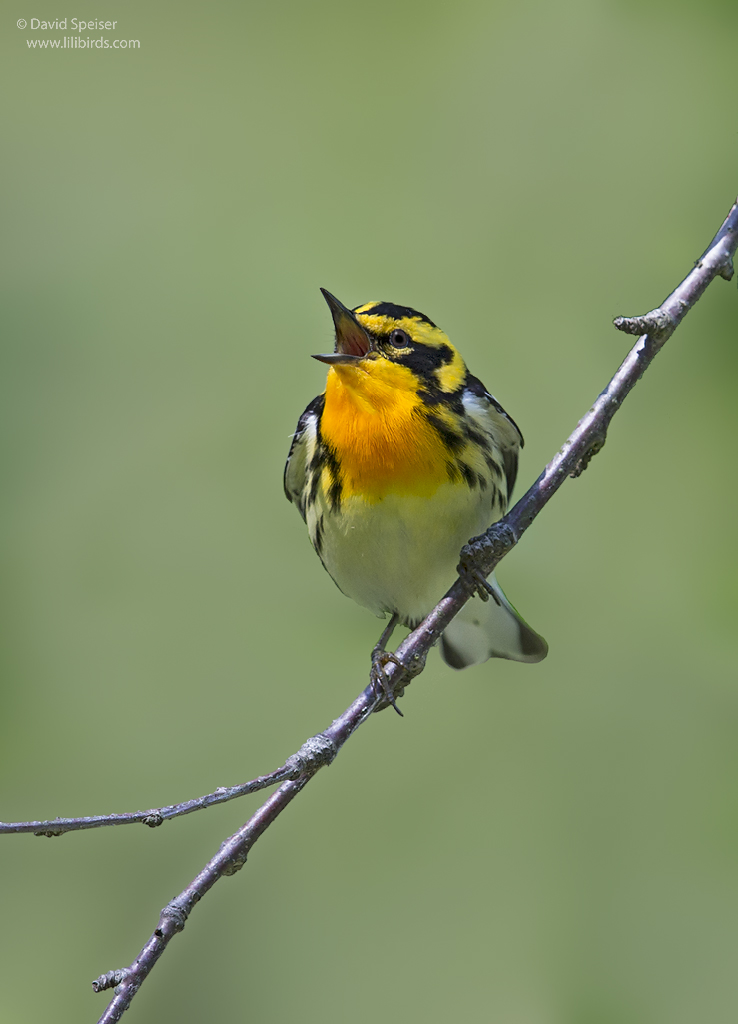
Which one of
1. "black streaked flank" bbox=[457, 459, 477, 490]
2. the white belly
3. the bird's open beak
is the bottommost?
the white belly

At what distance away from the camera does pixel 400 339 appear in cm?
163

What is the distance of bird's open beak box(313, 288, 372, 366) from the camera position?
154 centimetres

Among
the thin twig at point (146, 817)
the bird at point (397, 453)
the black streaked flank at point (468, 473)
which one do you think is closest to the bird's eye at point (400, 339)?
the bird at point (397, 453)

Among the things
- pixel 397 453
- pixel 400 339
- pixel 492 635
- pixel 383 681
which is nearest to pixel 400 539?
pixel 397 453

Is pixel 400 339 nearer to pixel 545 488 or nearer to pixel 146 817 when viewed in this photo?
pixel 545 488

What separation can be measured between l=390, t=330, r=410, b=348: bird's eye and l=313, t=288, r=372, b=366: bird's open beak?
0.05 meters

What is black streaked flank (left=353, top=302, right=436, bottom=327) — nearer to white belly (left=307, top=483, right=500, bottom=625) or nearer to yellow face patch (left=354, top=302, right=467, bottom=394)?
yellow face patch (left=354, top=302, right=467, bottom=394)

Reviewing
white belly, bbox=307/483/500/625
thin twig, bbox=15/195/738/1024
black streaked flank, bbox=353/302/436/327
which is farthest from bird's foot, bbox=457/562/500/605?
black streaked flank, bbox=353/302/436/327

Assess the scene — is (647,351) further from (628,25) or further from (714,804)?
(628,25)

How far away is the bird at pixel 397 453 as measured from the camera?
5.09 feet

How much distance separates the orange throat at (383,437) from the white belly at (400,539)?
0.09 feet

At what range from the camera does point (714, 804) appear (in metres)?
2.40

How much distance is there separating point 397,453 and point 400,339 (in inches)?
9.8

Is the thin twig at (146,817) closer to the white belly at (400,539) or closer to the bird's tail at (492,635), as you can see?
the white belly at (400,539)
